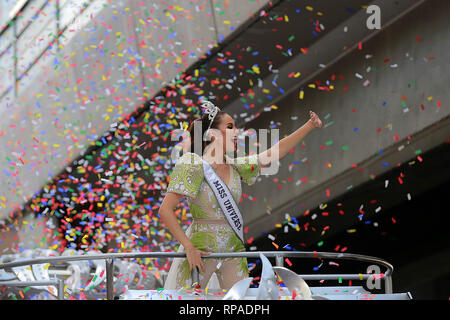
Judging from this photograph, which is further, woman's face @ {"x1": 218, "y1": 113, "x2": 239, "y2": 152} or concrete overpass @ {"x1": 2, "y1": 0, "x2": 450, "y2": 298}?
concrete overpass @ {"x1": 2, "y1": 0, "x2": 450, "y2": 298}

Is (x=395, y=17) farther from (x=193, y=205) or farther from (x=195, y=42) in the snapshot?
(x=193, y=205)

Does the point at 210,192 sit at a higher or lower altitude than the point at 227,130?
lower

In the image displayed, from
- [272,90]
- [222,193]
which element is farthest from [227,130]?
[272,90]

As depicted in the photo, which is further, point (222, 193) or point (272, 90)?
point (272, 90)

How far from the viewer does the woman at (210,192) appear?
310 centimetres

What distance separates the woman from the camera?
122 inches

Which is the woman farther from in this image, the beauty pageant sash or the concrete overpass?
the concrete overpass

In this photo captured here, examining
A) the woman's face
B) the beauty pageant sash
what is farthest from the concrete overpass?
the beauty pageant sash

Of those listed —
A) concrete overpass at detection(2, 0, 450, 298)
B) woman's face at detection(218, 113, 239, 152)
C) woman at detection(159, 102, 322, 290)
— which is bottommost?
woman at detection(159, 102, 322, 290)

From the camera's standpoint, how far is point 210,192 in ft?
10.4

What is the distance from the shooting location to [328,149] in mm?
7605

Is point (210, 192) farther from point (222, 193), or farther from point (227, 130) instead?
point (227, 130)

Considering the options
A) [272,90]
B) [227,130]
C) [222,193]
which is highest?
[272,90]
